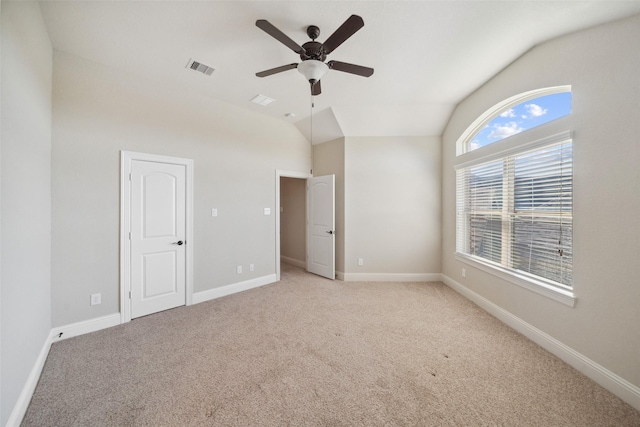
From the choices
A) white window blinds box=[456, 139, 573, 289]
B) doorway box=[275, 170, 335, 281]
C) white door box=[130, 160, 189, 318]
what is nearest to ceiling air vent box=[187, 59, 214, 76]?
white door box=[130, 160, 189, 318]

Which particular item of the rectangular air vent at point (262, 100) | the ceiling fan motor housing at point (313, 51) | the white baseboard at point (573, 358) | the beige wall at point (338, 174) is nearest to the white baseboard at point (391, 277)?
the beige wall at point (338, 174)

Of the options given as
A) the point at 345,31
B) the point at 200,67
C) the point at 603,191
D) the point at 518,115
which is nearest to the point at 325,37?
the point at 345,31

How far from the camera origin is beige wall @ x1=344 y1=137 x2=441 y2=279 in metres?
4.29

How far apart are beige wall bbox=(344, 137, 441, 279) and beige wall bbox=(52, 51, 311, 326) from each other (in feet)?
5.01

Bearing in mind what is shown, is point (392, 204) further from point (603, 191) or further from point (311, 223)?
point (603, 191)

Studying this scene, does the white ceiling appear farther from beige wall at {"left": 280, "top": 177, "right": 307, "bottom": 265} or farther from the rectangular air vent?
beige wall at {"left": 280, "top": 177, "right": 307, "bottom": 265}

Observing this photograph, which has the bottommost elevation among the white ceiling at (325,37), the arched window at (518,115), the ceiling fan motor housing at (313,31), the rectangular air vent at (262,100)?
the arched window at (518,115)

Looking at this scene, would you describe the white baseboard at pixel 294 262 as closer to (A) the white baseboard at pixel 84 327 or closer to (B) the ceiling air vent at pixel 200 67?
(A) the white baseboard at pixel 84 327

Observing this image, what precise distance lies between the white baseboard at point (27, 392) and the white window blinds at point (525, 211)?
426 centimetres

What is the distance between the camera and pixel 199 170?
341 cm

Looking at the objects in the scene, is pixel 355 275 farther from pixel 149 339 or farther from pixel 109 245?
pixel 109 245

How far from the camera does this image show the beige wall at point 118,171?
2449 mm

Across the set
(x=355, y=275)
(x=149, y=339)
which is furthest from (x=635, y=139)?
(x=149, y=339)

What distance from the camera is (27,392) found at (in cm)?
164
